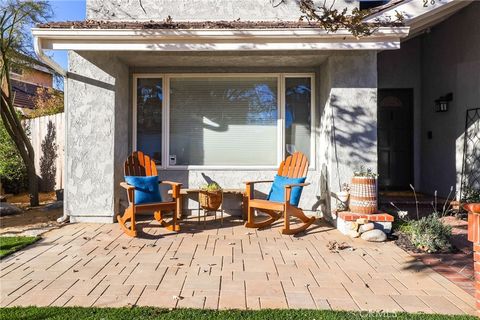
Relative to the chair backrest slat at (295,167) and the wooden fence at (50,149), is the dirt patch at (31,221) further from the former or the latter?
the chair backrest slat at (295,167)

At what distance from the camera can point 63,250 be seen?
14.6ft

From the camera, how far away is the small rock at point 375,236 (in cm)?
501

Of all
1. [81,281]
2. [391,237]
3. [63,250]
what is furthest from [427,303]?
[63,250]

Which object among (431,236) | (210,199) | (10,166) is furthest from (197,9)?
(10,166)

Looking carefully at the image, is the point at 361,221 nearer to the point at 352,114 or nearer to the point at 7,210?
the point at 352,114

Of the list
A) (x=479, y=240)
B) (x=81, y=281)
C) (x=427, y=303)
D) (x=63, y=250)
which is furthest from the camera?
(x=63, y=250)

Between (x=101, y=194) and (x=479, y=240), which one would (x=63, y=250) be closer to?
(x=101, y=194)

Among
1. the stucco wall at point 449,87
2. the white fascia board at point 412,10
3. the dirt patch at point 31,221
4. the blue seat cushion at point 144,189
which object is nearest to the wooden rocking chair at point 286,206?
the blue seat cushion at point 144,189

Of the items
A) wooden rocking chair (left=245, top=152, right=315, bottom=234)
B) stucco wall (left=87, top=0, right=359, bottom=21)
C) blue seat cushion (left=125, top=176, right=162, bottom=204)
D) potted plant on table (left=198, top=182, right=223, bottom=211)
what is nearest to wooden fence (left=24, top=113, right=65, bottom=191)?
stucco wall (left=87, top=0, right=359, bottom=21)

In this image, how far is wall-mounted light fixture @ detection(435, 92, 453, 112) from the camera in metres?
7.50

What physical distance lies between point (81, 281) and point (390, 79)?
295 inches

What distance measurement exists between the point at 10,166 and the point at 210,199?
6023mm

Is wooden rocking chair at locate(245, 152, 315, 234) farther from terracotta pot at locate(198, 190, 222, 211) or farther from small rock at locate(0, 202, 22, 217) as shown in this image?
small rock at locate(0, 202, 22, 217)

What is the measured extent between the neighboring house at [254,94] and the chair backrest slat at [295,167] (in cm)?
54
